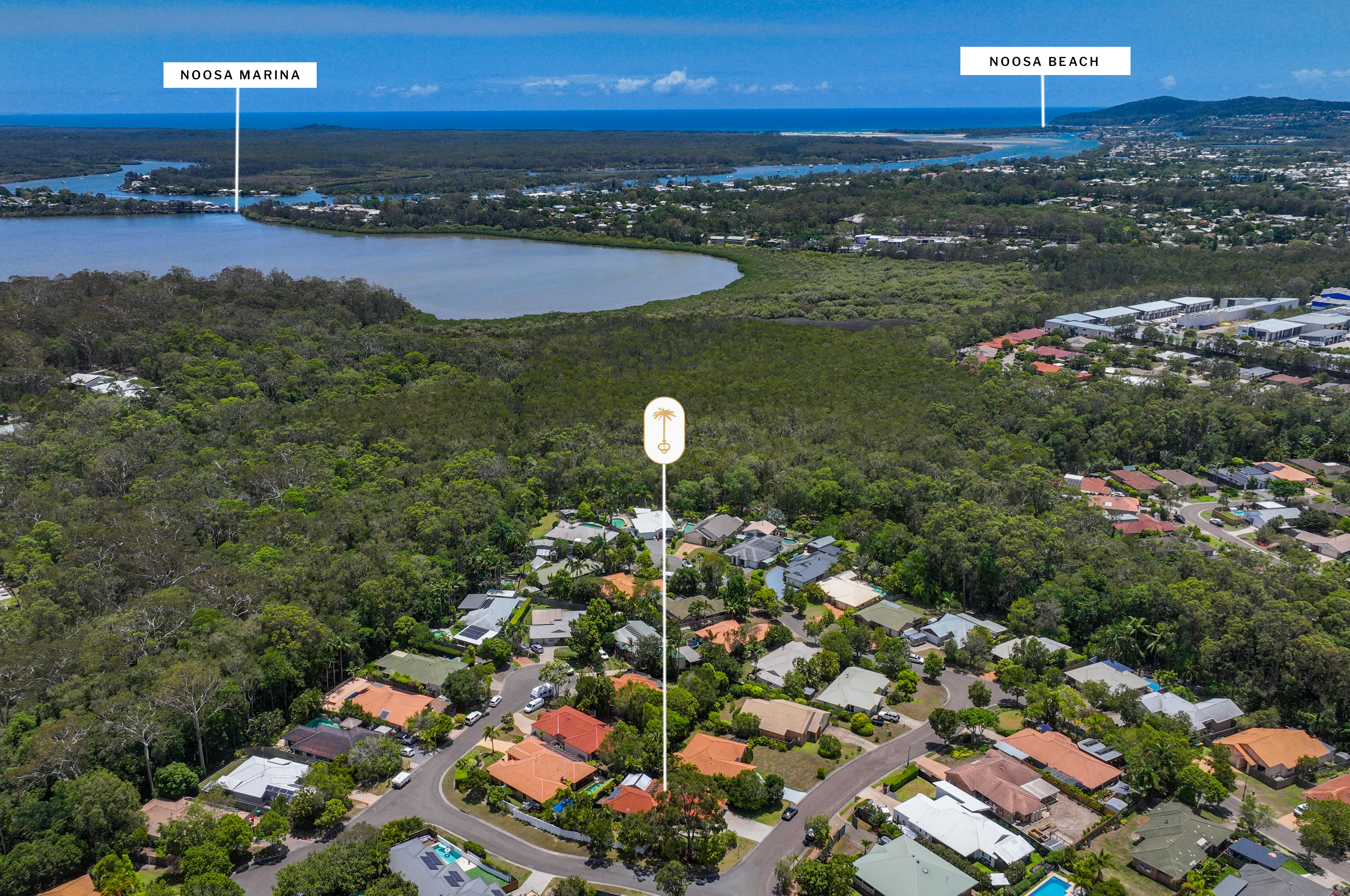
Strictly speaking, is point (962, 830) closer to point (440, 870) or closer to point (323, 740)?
point (440, 870)

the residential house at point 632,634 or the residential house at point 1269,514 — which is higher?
the residential house at point 1269,514

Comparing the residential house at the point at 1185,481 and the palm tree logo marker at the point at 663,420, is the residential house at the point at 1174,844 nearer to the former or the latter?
the palm tree logo marker at the point at 663,420

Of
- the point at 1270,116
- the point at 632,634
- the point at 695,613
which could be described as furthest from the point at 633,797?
the point at 1270,116

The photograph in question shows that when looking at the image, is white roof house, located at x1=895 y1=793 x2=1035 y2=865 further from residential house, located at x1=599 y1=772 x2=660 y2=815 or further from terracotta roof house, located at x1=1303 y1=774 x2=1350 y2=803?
terracotta roof house, located at x1=1303 y1=774 x2=1350 y2=803

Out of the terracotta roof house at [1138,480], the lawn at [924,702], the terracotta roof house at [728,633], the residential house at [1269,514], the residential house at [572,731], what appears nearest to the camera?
the residential house at [572,731]

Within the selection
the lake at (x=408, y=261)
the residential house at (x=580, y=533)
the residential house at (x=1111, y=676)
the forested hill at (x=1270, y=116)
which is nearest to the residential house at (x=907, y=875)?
the residential house at (x=1111, y=676)

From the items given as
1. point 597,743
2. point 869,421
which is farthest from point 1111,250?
point 597,743
